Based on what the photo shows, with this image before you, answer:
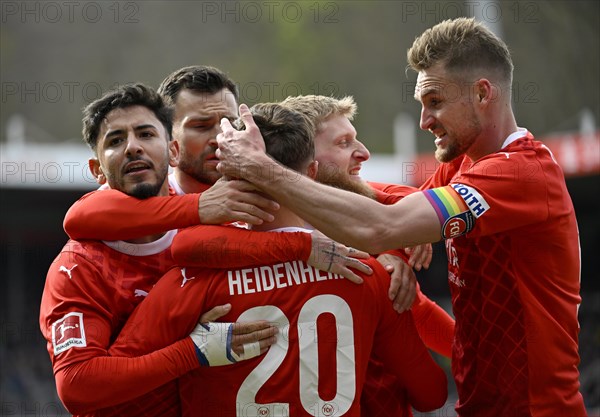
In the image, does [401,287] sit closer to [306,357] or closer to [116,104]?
[306,357]

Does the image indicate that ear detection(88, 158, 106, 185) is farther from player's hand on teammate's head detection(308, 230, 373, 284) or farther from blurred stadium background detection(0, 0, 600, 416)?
blurred stadium background detection(0, 0, 600, 416)

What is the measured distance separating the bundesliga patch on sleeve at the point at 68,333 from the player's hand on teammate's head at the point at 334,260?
0.94m

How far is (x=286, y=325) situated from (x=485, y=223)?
921 millimetres

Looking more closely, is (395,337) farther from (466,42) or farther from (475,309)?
(466,42)

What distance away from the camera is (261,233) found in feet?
10.7

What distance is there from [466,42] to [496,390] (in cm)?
154

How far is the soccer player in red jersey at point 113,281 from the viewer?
3.23 metres

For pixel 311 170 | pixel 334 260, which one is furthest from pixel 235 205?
pixel 334 260

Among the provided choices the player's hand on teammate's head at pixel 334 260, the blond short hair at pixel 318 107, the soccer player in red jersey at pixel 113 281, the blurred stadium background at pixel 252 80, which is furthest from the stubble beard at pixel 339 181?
the blurred stadium background at pixel 252 80

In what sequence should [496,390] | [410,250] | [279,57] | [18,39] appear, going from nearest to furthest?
[496,390] → [410,250] → [18,39] → [279,57]

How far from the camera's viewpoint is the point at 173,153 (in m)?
4.36

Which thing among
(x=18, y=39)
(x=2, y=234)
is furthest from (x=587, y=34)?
(x=18, y=39)

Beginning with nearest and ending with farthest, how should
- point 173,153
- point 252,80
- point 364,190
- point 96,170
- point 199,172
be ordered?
point 364,190 → point 96,170 → point 173,153 → point 199,172 → point 252,80

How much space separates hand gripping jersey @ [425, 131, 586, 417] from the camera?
11.5 ft
